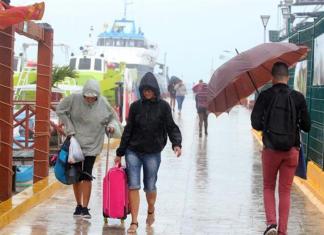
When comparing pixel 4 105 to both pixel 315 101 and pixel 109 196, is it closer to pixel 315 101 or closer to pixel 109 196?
pixel 109 196

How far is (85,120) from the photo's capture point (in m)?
8.54

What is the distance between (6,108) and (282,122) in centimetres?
351

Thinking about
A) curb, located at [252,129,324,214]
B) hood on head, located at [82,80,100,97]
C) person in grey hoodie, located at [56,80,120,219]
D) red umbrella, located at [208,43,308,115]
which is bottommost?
curb, located at [252,129,324,214]

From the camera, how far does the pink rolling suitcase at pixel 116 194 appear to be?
8.02 meters

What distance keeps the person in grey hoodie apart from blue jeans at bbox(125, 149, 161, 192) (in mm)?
615

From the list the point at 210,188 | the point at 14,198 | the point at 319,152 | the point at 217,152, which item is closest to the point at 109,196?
the point at 14,198

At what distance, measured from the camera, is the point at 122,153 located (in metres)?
7.98

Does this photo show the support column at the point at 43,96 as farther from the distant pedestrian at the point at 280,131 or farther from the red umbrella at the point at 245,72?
the distant pedestrian at the point at 280,131

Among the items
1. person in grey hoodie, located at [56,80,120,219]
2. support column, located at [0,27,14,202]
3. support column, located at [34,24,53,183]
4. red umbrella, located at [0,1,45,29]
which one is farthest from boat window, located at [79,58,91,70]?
red umbrella, located at [0,1,45,29]

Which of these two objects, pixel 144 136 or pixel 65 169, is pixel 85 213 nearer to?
pixel 65 169

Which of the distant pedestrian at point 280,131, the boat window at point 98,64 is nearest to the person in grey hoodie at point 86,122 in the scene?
the distant pedestrian at point 280,131

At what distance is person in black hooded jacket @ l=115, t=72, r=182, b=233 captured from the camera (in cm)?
790

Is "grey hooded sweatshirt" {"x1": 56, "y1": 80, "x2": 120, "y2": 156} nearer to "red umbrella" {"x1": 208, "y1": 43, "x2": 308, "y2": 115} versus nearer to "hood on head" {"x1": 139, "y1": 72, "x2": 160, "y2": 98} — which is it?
"hood on head" {"x1": 139, "y1": 72, "x2": 160, "y2": 98}

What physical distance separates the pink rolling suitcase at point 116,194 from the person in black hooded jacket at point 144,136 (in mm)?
86
